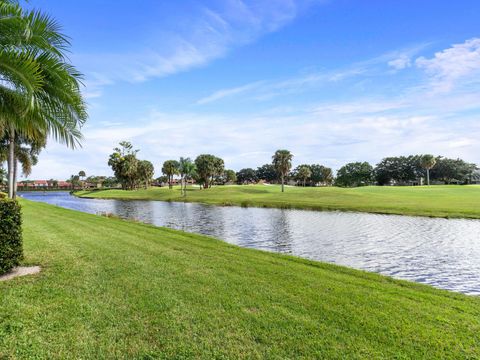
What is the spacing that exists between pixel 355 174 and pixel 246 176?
65.7m

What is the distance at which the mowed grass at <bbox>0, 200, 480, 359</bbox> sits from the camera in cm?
466

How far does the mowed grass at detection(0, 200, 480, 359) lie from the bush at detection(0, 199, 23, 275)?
85 centimetres

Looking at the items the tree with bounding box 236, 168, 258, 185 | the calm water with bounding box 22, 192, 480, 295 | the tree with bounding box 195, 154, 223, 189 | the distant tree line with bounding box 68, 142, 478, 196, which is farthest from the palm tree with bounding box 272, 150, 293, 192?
the tree with bounding box 236, 168, 258, 185

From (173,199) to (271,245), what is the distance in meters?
52.6

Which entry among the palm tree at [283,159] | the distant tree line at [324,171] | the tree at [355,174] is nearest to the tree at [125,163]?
the distant tree line at [324,171]

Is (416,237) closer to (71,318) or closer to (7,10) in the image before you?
(71,318)

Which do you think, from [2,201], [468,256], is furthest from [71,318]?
[468,256]

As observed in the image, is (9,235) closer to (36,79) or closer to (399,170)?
(36,79)

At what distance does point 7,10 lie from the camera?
22.7 ft

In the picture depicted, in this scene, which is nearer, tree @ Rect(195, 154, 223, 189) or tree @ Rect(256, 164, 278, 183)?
tree @ Rect(195, 154, 223, 189)

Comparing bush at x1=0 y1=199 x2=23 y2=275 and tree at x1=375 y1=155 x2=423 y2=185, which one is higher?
tree at x1=375 y1=155 x2=423 y2=185

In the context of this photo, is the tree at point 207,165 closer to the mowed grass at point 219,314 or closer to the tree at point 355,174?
the tree at point 355,174

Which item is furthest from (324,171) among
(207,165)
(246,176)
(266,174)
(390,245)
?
(390,245)

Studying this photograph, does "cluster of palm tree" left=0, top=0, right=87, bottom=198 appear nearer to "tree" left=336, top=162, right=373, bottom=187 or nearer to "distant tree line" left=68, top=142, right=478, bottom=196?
"distant tree line" left=68, top=142, right=478, bottom=196
